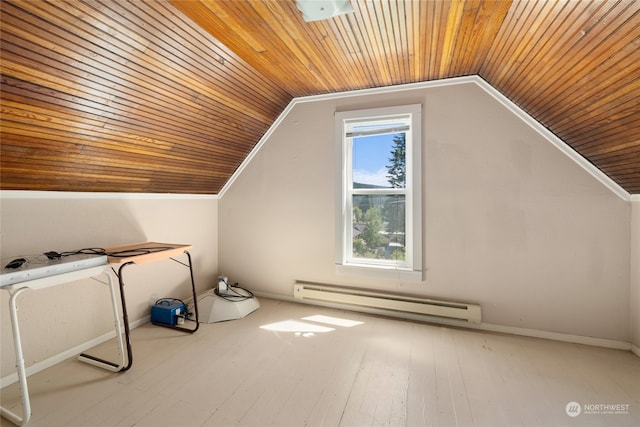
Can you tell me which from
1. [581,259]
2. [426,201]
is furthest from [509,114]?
[581,259]

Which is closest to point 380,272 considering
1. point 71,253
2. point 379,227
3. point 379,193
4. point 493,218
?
point 379,227

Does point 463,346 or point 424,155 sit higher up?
point 424,155

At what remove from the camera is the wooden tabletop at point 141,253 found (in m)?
1.94

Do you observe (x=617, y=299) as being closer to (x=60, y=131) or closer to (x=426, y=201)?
(x=426, y=201)

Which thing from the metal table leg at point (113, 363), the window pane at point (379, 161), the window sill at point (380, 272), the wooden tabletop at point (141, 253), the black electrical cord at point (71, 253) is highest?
the window pane at point (379, 161)

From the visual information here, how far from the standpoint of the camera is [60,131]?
1745mm

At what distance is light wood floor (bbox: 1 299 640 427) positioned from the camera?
1.57 m

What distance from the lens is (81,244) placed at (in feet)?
7.37

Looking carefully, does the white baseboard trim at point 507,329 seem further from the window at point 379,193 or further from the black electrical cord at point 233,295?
the black electrical cord at point 233,295

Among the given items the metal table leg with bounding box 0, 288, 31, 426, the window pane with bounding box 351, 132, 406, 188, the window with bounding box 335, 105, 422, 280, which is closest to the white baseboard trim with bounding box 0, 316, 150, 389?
the metal table leg with bounding box 0, 288, 31, 426

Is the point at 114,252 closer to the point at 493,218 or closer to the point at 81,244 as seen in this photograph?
the point at 81,244

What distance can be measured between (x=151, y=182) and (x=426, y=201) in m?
2.68

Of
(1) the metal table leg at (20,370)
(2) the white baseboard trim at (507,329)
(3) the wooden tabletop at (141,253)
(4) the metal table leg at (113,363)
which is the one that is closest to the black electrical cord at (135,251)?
(3) the wooden tabletop at (141,253)

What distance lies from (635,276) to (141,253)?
3850 mm
